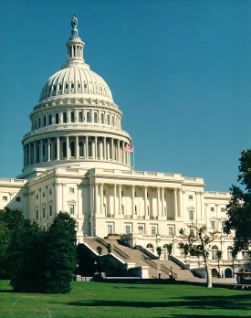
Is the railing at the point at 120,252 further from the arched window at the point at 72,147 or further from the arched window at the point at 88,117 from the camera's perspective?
the arched window at the point at 88,117

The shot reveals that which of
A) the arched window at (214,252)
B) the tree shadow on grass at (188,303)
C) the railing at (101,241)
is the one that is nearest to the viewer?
the tree shadow on grass at (188,303)

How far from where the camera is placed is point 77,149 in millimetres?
155125

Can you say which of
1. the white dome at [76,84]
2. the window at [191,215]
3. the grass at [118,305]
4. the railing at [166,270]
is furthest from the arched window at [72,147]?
the grass at [118,305]

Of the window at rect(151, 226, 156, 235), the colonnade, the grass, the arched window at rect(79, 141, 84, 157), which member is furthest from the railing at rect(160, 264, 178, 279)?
the arched window at rect(79, 141, 84, 157)

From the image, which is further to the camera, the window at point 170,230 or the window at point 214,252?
the window at point 170,230

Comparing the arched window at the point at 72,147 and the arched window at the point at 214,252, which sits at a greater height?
the arched window at the point at 72,147

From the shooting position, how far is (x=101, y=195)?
455 feet

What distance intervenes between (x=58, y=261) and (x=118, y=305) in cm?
1710

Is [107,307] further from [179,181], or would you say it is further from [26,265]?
[179,181]

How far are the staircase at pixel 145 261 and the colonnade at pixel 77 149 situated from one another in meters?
39.5

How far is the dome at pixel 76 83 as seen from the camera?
164875mm

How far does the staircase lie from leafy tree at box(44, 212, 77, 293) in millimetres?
29833

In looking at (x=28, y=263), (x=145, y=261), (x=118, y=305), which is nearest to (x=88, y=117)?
(x=145, y=261)

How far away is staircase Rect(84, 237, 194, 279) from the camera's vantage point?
98.6 meters
